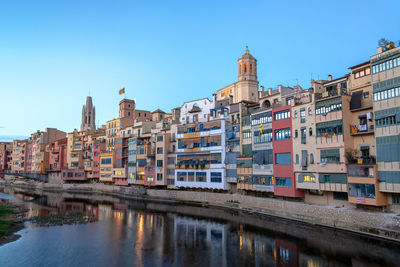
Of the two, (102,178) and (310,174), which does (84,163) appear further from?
(310,174)

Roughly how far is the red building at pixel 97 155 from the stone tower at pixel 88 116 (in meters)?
61.8

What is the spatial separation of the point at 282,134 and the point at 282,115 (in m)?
2.80

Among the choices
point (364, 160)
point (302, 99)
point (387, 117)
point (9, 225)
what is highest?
point (302, 99)

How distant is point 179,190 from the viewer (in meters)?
63.3

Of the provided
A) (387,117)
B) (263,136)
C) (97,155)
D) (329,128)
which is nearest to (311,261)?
(387,117)

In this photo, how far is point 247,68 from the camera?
83875 mm

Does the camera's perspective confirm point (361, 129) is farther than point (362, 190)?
Yes

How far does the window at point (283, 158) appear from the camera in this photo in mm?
42872

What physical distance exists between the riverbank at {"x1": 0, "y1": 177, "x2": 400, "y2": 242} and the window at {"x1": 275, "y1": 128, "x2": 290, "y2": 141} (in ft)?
29.5

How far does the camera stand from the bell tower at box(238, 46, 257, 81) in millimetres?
83750

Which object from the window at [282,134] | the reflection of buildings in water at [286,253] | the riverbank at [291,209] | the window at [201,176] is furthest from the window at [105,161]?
the reflection of buildings in water at [286,253]

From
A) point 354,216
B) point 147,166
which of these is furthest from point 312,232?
point 147,166

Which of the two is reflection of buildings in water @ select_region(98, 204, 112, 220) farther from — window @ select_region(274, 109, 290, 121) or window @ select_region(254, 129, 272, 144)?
window @ select_region(274, 109, 290, 121)

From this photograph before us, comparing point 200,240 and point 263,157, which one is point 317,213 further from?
point 200,240
